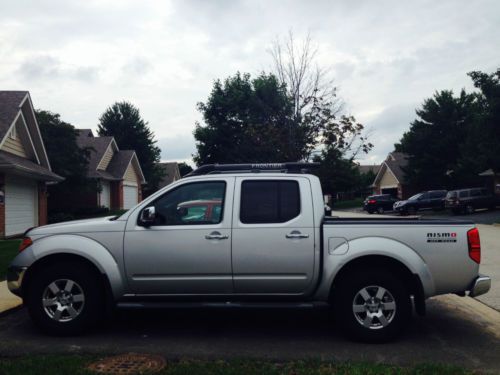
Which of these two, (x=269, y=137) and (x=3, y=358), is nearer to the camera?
(x=3, y=358)

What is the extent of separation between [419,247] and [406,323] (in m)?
0.86

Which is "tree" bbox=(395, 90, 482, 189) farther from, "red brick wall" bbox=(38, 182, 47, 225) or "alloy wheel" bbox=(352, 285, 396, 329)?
"alloy wheel" bbox=(352, 285, 396, 329)

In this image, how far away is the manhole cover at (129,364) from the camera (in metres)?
4.63

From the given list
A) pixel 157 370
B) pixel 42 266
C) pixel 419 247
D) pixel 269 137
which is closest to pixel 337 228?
pixel 419 247

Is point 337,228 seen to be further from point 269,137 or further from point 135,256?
point 269,137

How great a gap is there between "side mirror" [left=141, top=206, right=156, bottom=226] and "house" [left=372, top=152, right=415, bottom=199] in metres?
46.3

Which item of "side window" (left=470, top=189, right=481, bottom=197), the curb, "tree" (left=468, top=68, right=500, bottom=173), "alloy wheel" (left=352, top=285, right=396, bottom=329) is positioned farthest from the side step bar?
"side window" (left=470, top=189, right=481, bottom=197)

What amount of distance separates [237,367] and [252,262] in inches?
52.4

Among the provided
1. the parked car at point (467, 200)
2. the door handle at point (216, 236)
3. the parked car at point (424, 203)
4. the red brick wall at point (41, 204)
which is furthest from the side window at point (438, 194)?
the door handle at point (216, 236)

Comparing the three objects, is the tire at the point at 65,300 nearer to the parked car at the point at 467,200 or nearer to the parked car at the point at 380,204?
the parked car at the point at 467,200

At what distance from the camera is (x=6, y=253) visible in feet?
43.0

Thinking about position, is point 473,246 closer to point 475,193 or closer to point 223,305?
point 223,305

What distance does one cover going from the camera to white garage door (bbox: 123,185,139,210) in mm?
40719

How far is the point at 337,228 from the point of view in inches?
226
